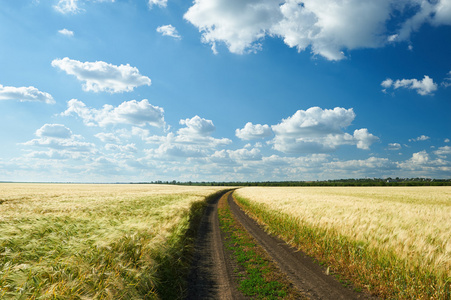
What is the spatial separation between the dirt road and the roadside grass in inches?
10.1

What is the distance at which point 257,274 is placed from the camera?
22.7 ft

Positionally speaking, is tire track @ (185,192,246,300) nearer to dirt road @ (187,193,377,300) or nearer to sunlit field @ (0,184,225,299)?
dirt road @ (187,193,377,300)

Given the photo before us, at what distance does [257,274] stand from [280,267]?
1054mm

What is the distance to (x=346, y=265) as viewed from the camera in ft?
23.6

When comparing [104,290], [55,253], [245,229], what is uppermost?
[55,253]

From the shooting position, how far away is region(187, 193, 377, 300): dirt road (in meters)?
5.83

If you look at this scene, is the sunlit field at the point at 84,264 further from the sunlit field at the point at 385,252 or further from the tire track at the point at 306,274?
the sunlit field at the point at 385,252

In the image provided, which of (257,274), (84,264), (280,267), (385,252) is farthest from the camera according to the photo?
(280,267)

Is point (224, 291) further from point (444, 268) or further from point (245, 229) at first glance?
point (245, 229)

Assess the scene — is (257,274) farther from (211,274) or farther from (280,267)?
(211,274)

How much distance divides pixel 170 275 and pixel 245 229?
8.18m

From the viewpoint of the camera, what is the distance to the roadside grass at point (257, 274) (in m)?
5.79

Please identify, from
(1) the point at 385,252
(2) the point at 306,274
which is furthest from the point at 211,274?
(1) the point at 385,252

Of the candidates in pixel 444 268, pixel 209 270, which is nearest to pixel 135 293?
pixel 209 270
